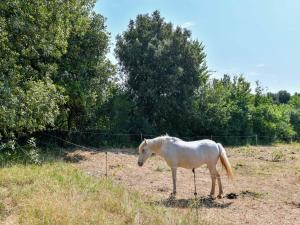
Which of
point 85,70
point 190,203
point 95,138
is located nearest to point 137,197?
point 190,203

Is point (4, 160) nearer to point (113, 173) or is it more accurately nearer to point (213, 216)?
point (113, 173)

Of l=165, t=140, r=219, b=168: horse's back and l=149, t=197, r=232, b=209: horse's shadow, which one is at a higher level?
l=165, t=140, r=219, b=168: horse's back

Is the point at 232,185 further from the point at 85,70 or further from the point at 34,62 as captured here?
the point at 85,70

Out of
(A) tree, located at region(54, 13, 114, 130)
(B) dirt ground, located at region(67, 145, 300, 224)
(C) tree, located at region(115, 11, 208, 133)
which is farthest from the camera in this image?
(C) tree, located at region(115, 11, 208, 133)

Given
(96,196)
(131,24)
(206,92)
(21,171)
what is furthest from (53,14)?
(206,92)

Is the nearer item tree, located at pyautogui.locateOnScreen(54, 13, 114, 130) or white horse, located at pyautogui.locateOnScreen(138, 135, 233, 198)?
white horse, located at pyautogui.locateOnScreen(138, 135, 233, 198)

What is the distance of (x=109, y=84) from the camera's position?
20.1m

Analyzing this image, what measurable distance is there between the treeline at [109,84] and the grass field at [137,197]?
2115 mm

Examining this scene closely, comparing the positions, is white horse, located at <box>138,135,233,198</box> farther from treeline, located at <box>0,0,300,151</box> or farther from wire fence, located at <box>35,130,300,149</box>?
wire fence, located at <box>35,130,300,149</box>

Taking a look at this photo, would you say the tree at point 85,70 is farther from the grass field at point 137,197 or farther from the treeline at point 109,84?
the grass field at point 137,197

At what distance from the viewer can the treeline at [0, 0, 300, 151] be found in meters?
11.0

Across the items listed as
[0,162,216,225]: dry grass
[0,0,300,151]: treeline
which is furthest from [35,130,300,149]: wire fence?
[0,162,216,225]: dry grass

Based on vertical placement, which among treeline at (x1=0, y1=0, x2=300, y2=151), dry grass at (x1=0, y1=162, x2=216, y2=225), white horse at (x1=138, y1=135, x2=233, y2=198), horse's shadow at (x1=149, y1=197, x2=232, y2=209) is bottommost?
horse's shadow at (x1=149, y1=197, x2=232, y2=209)

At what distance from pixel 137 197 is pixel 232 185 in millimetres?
4320
